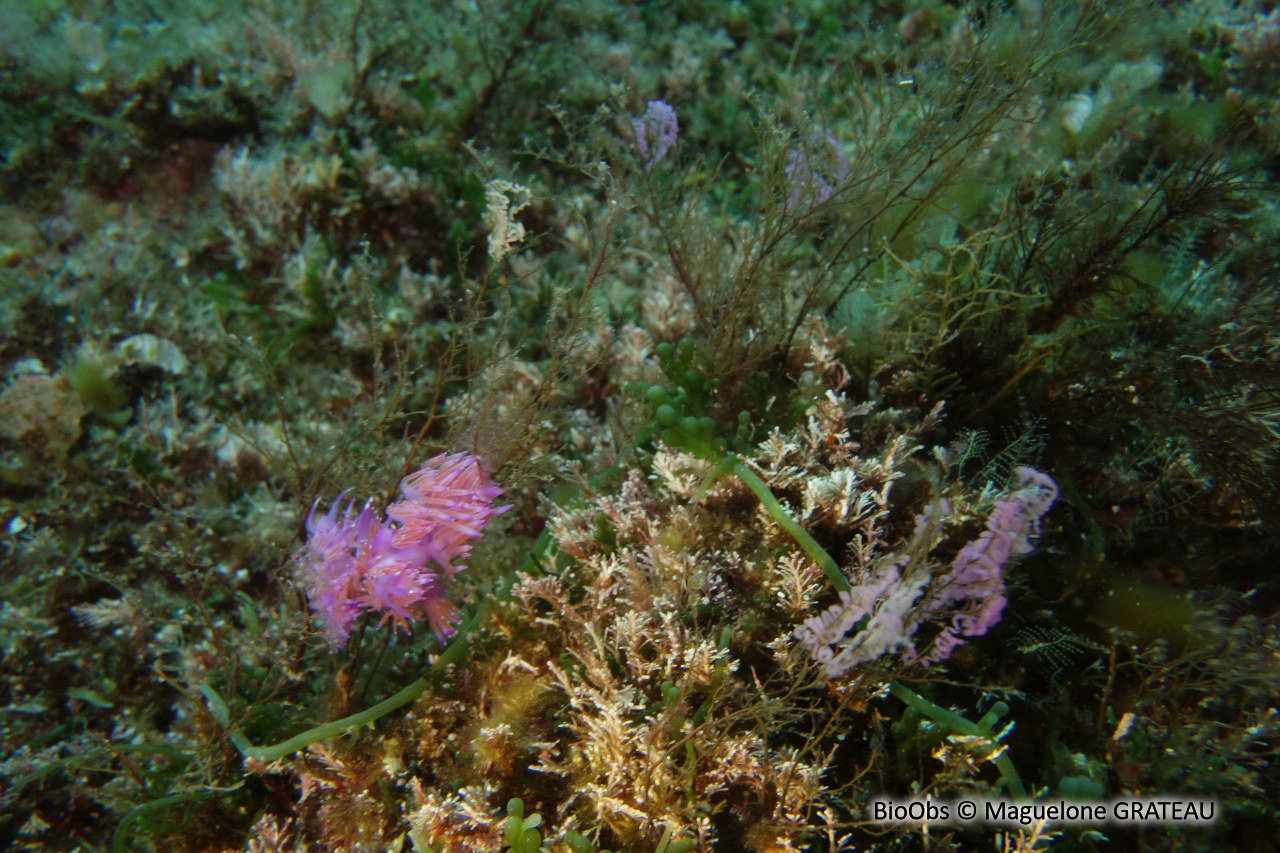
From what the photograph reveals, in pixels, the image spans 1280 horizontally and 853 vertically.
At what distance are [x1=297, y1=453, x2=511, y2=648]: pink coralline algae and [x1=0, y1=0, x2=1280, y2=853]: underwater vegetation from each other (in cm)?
2

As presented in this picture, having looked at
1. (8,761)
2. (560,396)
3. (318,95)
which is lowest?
(8,761)

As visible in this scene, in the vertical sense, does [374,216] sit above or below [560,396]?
above

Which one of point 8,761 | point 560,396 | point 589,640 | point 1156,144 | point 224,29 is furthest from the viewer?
point 224,29

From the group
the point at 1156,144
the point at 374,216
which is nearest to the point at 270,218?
the point at 374,216

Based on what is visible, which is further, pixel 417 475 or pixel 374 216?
pixel 374 216

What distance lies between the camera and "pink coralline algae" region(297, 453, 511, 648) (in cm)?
202

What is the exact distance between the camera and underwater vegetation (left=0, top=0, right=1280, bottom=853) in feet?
6.61

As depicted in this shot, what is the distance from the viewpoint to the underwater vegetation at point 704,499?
79.4 inches

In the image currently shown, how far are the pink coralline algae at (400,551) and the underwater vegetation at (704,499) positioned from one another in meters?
0.02

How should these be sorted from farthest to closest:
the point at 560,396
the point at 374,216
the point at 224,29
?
the point at 224,29, the point at 374,216, the point at 560,396

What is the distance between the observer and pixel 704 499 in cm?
246

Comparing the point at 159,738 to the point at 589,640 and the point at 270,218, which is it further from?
the point at 270,218

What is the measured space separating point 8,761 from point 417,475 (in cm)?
243

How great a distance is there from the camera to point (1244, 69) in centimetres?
376
